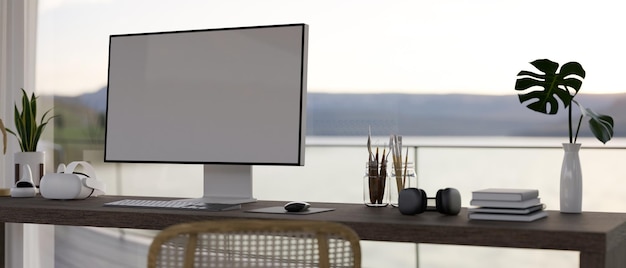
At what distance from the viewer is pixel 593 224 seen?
2363mm

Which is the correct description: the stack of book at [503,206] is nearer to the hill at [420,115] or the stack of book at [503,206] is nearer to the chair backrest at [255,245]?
the chair backrest at [255,245]

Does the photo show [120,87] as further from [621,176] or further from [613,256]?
[621,176]

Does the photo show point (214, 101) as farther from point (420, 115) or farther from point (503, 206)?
point (420, 115)

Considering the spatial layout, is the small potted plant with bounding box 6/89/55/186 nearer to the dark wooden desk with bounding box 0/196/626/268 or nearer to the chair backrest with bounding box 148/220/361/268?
the dark wooden desk with bounding box 0/196/626/268

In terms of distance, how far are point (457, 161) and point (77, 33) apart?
96.5 inches

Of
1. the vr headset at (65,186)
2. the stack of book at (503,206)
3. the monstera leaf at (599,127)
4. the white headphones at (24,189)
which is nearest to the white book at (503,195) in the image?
the stack of book at (503,206)

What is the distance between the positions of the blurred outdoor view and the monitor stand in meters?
1.97

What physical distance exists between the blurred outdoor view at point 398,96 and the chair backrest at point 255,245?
2944mm

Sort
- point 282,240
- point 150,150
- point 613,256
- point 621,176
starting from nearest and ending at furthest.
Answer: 1. point 282,240
2. point 613,256
3. point 150,150
4. point 621,176

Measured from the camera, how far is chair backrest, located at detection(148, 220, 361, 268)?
1866 millimetres

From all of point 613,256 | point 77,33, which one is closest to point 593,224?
point 613,256

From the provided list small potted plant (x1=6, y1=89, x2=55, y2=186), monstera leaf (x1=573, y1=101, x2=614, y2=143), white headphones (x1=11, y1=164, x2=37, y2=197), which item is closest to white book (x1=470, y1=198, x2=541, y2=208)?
monstera leaf (x1=573, y1=101, x2=614, y2=143)

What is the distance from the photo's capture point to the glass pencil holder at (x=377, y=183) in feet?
9.46

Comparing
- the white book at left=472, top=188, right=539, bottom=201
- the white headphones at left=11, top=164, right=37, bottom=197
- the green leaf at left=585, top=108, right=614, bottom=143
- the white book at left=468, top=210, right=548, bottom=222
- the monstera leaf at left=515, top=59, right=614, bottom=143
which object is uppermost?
the monstera leaf at left=515, top=59, right=614, bottom=143
